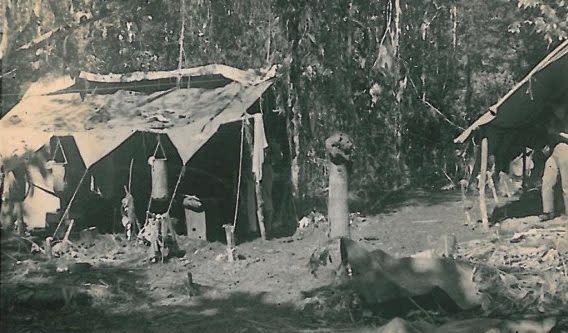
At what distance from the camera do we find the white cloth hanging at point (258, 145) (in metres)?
8.23

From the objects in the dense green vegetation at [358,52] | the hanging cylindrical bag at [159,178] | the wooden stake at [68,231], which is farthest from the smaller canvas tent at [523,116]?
the wooden stake at [68,231]

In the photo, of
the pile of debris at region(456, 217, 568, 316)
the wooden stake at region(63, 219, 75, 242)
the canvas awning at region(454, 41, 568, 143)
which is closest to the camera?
the pile of debris at region(456, 217, 568, 316)

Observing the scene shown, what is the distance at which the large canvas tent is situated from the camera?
7.28 metres

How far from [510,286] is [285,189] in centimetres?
319

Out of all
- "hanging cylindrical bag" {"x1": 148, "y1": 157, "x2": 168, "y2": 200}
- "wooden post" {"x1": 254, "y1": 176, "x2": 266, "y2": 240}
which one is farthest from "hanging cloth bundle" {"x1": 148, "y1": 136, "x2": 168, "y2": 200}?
"wooden post" {"x1": 254, "y1": 176, "x2": 266, "y2": 240}

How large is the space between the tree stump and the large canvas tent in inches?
57.7

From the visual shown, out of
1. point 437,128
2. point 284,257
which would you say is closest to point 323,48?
point 437,128

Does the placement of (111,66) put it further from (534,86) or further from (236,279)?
(534,86)

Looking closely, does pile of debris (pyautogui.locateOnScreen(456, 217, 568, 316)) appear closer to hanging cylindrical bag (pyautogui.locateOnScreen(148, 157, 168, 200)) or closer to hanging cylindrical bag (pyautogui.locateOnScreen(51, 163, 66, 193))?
hanging cylindrical bag (pyautogui.locateOnScreen(148, 157, 168, 200))

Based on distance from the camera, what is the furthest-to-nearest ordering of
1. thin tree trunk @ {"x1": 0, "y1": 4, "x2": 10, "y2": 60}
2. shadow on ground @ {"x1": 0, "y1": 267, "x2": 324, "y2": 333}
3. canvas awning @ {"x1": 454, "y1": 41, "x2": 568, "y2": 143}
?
canvas awning @ {"x1": 454, "y1": 41, "x2": 568, "y2": 143} < thin tree trunk @ {"x1": 0, "y1": 4, "x2": 10, "y2": 60} < shadow on ground @ {"x1": 0, "y1": 267, "x2": 324, "y2": 333}

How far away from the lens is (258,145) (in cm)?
833

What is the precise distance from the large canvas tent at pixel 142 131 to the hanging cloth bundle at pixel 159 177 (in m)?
0.12

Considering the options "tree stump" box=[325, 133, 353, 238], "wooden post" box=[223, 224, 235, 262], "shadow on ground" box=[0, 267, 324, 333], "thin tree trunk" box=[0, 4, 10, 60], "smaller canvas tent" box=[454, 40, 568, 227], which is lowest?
"shadow on ground" box=[0, 267, 324, 333]

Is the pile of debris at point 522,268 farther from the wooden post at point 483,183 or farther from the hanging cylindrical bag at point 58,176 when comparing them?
the hanging cylindrical bag at point 58,176
